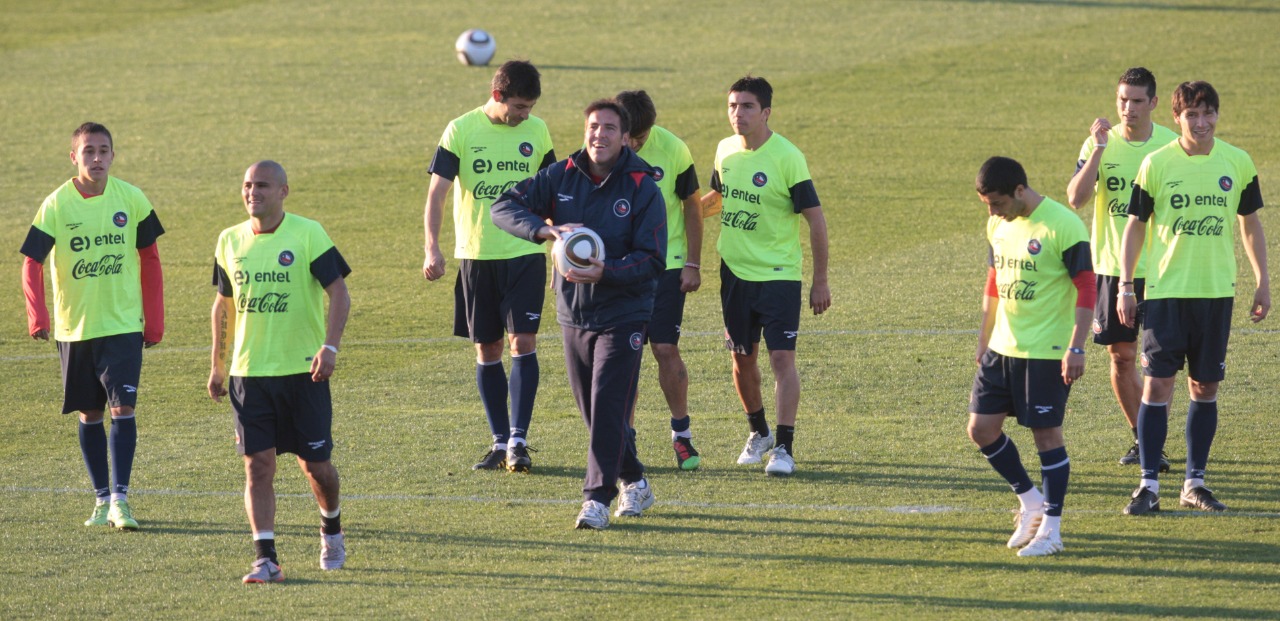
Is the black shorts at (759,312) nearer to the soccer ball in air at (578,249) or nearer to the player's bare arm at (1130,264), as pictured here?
the soccer ball in air at (578,249)

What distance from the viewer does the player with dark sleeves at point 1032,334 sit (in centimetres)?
679

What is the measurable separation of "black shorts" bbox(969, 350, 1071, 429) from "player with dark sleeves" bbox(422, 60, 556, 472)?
Result: 262 cm

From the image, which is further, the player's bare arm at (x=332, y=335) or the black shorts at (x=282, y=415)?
the black shorts at (x=282, y=415)

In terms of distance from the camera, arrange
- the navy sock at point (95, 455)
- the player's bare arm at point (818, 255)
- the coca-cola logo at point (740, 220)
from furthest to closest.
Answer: the coca-cola logo at point (740, 220), the player's bare arm at point (818, 255), the navy sock at point (95, 455)

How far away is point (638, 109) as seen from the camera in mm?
8344

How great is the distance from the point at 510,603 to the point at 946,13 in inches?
840

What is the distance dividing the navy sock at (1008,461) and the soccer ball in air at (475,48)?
17.7 metres

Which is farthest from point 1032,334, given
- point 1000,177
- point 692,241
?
point 692,241

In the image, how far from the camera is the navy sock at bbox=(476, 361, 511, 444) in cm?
880

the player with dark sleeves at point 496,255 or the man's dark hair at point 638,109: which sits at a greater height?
the man's dark hair at point 638,109

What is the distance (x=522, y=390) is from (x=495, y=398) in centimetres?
21

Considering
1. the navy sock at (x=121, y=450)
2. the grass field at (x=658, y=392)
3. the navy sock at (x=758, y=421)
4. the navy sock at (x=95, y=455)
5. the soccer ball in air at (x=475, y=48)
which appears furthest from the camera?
the soccer ball in air at (x=475, y=48)

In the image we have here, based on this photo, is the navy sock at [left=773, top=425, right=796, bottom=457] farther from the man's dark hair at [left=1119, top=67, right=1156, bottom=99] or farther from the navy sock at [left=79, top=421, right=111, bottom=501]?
the navy sock at [left=79, top=421, right=111, bottom=501]

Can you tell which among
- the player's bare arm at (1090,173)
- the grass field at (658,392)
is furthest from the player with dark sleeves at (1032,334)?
the player's bare arm at (1090,173)
